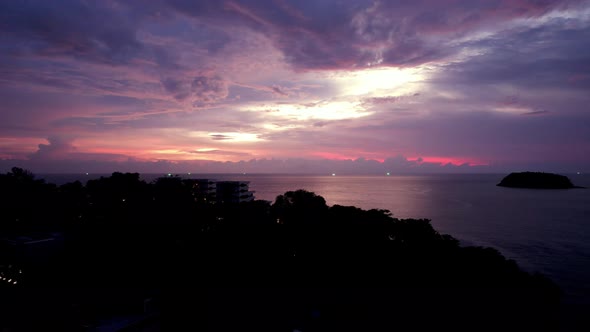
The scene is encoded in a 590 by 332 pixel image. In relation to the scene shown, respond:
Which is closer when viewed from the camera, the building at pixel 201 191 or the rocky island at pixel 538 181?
the building at pixel 201 191

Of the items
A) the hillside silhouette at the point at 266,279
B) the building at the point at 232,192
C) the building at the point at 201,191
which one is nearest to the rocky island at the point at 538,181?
the building at the point at 232,192

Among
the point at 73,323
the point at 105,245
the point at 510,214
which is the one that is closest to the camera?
the point at 73,323

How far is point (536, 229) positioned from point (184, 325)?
5010cm

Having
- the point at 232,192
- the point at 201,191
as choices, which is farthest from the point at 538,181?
the point at 201,191

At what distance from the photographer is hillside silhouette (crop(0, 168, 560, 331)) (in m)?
9.77

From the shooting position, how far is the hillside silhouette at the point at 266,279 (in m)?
9.77

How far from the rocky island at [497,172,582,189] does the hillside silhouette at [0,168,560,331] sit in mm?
141674

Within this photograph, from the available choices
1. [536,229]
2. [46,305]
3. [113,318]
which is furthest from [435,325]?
[536,229]

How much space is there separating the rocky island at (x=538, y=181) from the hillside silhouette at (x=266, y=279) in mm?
141674

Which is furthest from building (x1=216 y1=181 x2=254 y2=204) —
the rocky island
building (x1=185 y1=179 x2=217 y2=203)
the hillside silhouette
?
the rocky island

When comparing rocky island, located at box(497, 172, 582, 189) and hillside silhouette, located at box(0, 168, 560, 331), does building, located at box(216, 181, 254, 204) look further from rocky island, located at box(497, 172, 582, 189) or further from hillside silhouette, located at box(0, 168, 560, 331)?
rocky island, located at box(497, 172, 582, 189)

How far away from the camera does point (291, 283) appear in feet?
43.9

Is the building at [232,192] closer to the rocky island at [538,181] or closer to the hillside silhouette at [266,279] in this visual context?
the hillside silhouette at [266,279]

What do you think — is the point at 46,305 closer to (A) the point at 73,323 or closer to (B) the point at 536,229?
(A) the point at 73,323
